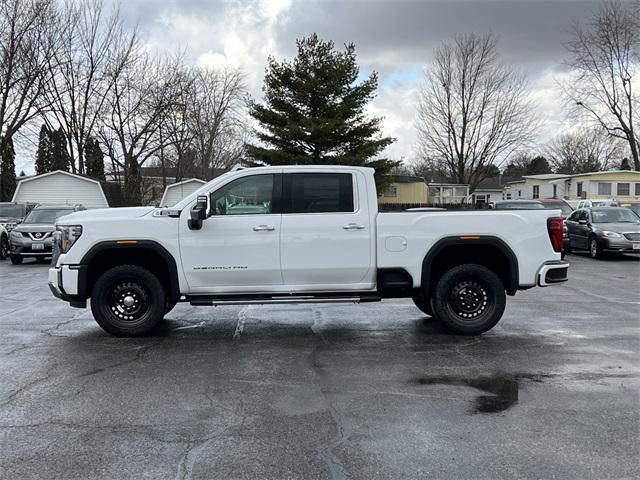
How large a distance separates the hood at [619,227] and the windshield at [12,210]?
2032cm

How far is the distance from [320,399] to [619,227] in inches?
634

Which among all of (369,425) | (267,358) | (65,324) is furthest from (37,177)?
(369,425)

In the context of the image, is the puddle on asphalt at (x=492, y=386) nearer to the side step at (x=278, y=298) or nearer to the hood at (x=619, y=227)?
the side step at (x=278, y=298)

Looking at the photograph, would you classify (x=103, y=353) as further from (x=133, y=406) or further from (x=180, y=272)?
(x=133, y=406)

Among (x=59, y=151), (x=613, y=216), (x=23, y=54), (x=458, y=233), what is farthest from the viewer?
(x=59, y=151)

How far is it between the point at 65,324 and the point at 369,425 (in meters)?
5.46

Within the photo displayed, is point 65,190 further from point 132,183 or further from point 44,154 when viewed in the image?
point 44,154

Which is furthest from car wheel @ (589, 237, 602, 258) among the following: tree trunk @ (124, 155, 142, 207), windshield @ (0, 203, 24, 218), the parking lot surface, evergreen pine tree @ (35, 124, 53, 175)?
evergreen pine tree @ (35, 124, 53, 175)

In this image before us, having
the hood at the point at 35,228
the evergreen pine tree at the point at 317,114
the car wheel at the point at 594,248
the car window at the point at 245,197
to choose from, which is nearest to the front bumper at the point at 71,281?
the car window at the point at 245,197

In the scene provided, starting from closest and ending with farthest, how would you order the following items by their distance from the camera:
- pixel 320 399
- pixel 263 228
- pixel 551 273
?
Answer: pixel 320 399 → pixel 263 228 → pixel 551 273

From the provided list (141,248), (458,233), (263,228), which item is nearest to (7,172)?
(141,248)

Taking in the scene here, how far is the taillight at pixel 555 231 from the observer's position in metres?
7.19

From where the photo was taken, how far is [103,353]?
21.3 ft

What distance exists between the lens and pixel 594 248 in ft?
59.9
